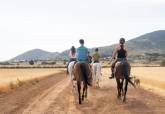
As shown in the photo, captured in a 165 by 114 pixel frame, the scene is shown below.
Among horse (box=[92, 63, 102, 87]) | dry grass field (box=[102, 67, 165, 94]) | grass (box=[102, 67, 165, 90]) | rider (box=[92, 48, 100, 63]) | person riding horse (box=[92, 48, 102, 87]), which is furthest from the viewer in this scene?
grass (box=[102, 67, 165, 90])

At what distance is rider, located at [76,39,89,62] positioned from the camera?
22.2 m

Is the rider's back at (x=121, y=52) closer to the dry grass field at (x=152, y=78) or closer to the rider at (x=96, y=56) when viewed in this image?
the rider at (x=96, y=56)

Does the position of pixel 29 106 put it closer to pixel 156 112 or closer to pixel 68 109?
pixel 68 109

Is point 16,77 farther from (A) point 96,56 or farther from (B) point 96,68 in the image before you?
(A) point 96,56

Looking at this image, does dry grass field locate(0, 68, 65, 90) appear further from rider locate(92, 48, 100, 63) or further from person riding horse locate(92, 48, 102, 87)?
rider locate(92, 48, 100, 63)

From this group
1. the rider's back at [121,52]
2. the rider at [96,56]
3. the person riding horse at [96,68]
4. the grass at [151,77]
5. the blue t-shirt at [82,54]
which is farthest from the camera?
the grass at [151,77]

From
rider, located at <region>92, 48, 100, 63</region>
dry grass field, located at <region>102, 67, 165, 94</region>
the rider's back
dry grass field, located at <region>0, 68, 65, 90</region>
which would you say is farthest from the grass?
the rider's back

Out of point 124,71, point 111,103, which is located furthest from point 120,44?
point 111,103

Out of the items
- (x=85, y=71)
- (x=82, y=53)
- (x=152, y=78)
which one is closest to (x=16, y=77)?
(x=152, y=78)

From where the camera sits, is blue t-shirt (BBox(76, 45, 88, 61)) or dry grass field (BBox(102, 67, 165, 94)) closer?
blue t-shirt (BBox(76, 45, 88, 61))

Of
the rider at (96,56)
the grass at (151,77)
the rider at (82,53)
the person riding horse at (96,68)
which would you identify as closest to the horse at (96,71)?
the person riding horse at (96,68)

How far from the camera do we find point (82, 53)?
22250mm

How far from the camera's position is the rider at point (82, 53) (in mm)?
22188

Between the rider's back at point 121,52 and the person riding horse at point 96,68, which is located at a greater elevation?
the rider's back at point 121,52
